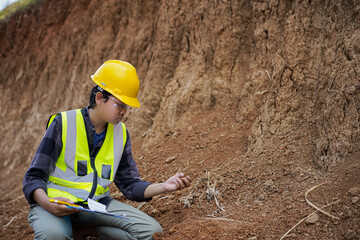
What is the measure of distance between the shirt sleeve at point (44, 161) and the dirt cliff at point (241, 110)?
1.20 meters

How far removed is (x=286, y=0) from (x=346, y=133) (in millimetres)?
2306

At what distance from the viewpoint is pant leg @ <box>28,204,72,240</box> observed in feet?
9.45

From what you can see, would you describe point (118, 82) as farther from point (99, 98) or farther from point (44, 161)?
point (44, 161)

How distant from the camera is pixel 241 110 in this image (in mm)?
4871

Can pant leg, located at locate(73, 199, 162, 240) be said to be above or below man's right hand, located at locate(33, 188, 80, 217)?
below

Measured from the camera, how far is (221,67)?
18.0ft

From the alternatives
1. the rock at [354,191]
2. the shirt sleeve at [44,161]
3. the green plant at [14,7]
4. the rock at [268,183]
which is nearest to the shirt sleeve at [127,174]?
the shirt sleeve at [44,161]

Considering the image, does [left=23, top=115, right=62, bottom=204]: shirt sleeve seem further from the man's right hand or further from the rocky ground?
the rocky ground

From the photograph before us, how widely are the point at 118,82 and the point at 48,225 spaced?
4.65 ft

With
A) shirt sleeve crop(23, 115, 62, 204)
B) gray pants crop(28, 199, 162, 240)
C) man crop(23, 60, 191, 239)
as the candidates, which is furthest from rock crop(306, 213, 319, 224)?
shirt sleeve crop(23, 115, 62, 204)

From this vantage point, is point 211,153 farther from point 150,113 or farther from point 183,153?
point 150,113

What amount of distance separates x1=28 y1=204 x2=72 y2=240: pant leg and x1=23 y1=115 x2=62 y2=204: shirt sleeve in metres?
0.13

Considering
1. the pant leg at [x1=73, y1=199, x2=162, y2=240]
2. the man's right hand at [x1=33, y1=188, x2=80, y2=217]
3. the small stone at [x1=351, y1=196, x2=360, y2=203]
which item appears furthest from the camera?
the pant leg at [x1=73, y1=199, x2=162, y2=240]

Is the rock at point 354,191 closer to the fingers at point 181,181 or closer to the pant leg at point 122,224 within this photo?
the fingers at point 181,181
